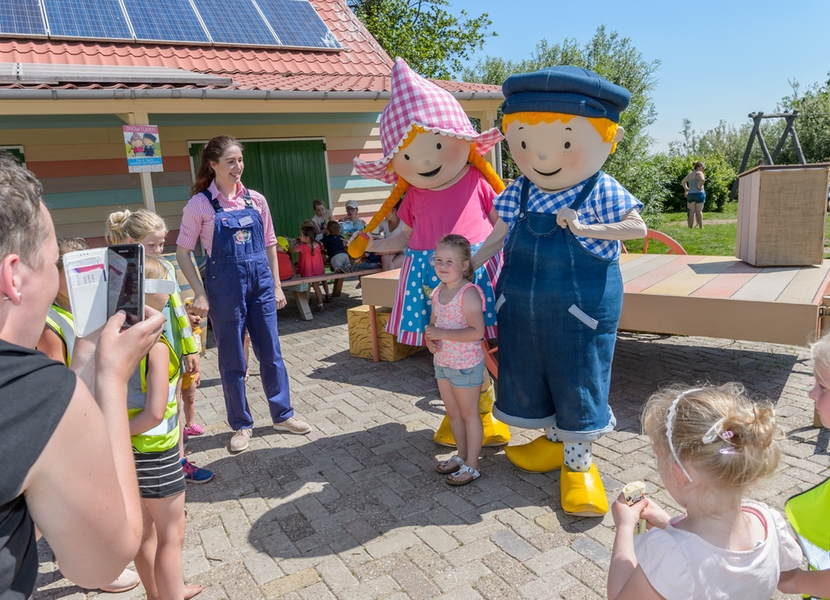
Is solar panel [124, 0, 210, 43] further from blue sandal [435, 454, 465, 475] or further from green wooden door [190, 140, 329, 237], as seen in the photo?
blue sandal [435, 454, 465, 475]

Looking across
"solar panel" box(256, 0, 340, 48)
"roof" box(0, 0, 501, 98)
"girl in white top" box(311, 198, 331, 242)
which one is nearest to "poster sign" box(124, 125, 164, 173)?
"roof" box(0, 0, 501, 98)

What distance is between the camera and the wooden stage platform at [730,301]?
3574 millimetres

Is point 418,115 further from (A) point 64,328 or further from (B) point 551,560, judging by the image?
(B) point 551,560

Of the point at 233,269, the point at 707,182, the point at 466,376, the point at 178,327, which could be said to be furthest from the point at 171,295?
the point at 707,182

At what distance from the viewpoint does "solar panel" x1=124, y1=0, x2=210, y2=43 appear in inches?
324

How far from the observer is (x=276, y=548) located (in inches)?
112

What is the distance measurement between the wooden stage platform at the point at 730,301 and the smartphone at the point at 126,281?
3.37 metres

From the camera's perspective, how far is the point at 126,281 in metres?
1.51

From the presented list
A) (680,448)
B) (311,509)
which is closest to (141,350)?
(680,448)

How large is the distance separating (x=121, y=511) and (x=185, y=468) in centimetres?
259

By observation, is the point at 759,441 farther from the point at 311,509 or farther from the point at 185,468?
the point at 185,468

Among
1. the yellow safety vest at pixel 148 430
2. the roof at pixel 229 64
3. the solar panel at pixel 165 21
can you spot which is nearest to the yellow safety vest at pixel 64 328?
the yellow safety vest at pixel 148 430

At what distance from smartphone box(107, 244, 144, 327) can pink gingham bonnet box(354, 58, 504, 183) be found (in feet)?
7.34

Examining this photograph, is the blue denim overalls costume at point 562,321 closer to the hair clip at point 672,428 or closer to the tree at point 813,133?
→ the hair clip at point 672,428
